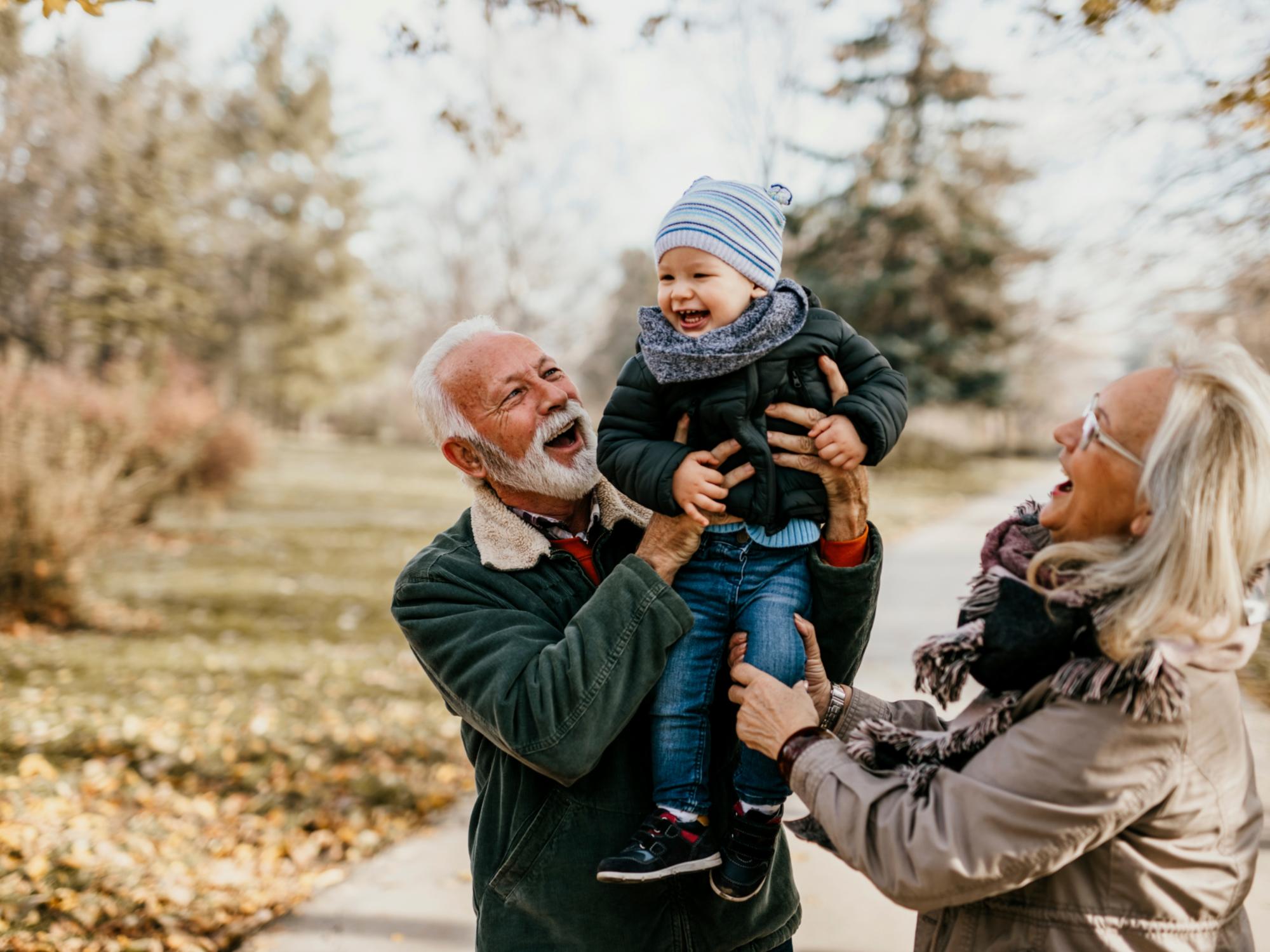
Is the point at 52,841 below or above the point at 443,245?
below

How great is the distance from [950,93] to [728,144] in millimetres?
8533

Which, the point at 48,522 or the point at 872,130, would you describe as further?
the point at 872,130

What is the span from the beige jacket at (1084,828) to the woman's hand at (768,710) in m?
0.20

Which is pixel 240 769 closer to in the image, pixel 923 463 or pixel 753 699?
pixel 753 699

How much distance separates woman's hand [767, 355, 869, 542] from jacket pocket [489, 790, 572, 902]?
822mm

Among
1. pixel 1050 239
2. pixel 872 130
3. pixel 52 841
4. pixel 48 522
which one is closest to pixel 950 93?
pixel 872 130

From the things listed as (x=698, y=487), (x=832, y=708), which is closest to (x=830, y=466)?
(x=698, y=487)

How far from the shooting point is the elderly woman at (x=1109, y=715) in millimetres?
1374

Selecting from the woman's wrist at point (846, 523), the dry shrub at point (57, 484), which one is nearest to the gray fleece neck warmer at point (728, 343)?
the woman's wrist at point (846, 523)

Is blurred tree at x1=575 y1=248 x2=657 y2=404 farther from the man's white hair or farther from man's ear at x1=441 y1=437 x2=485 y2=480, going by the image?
man's ear at x1=441 y1=437 x2=485 y2=480

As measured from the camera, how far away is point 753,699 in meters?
1.88

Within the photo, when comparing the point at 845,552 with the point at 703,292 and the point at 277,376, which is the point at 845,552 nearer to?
the point at 703,292

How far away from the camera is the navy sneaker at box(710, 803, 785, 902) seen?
1982mm

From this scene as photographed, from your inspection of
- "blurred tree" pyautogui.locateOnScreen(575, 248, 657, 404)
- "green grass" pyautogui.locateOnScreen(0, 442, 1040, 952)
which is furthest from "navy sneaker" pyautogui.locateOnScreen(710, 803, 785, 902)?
"blurred tree" pyautogui.locateOnScreen(575, 248, 657, 404)
